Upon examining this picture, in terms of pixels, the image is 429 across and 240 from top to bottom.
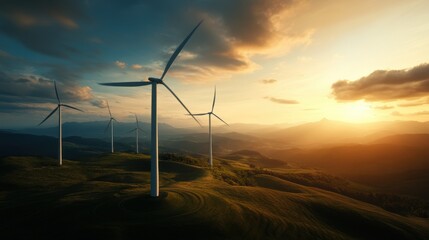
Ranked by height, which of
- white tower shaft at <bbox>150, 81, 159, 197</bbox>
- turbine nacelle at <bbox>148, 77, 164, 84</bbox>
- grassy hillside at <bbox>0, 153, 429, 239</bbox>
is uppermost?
turbine nacelle at <bbox>148, 77, 164, 84</bbox>

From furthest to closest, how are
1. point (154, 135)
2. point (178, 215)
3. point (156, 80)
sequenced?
point (156, 80) → point (154, 135) → point (178, 215)

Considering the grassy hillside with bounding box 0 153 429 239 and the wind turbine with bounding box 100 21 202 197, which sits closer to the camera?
the grassy hillside with bounding box 0 153 429 239

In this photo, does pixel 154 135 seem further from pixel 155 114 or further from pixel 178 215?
pixel 178 215

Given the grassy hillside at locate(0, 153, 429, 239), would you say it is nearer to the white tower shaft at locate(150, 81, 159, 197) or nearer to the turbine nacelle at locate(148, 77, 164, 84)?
the white tower shaft at locate(150, 81, 159, 197)

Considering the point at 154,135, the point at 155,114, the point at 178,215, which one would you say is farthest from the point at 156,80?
the point at 178,215

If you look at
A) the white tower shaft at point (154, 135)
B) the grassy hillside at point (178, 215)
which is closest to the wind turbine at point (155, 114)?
the white tower shaft at point (154, 135)

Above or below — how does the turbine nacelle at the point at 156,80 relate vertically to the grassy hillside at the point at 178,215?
above

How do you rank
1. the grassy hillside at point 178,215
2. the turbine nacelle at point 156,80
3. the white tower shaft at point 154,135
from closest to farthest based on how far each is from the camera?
the grassy hillside at point 178,215 → the white tower shaft at point 154,135 → the turbine nacelle at point 156,80

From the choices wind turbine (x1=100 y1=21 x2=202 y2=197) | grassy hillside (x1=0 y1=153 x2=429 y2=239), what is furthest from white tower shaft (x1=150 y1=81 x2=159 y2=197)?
grassy hillside (x1=0 y1=153 x2=429 y2=239)

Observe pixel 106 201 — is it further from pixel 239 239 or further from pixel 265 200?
pixel 265 200

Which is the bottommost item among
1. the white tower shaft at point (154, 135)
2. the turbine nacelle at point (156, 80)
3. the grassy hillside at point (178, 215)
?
the grassy hillside at point (178, 215)

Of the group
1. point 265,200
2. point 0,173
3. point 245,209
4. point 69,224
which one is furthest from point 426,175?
point 0,173

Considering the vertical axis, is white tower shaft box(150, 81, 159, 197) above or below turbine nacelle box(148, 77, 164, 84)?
below

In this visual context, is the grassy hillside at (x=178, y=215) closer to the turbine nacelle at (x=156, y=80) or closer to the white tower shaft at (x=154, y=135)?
the white tower shaft at (x=154, y=135)
